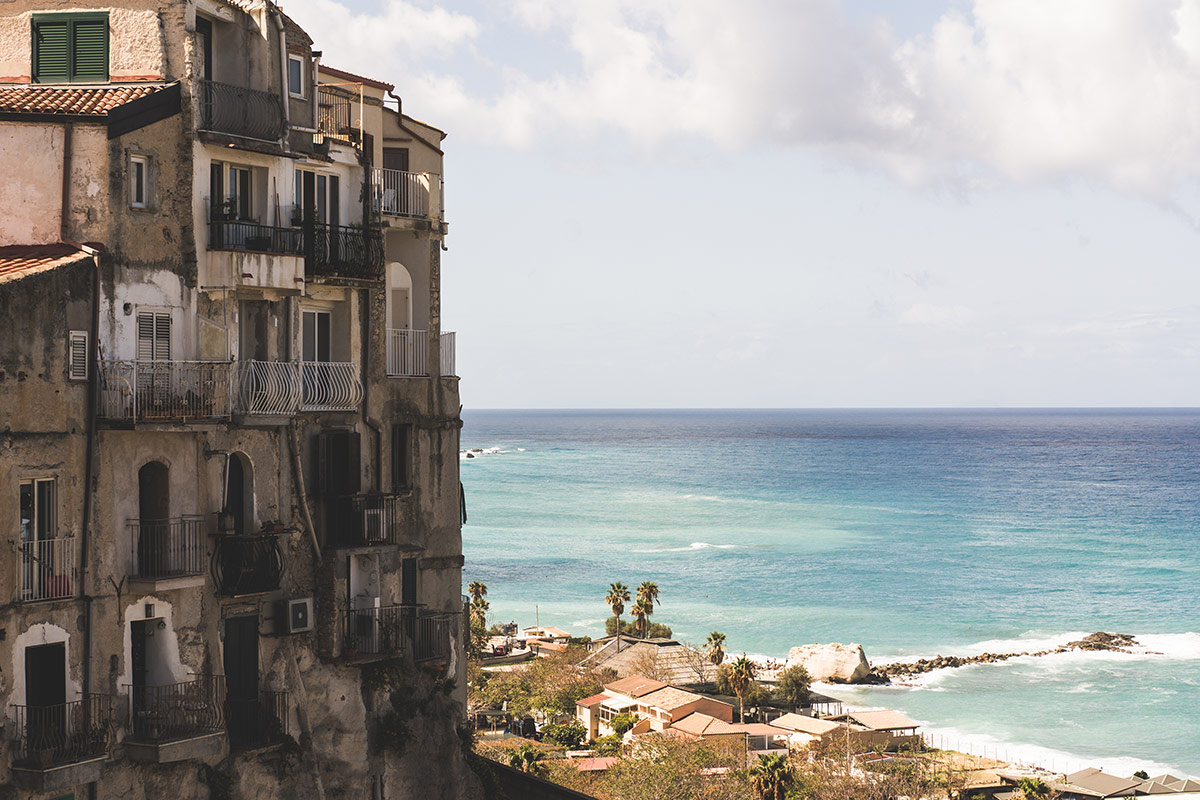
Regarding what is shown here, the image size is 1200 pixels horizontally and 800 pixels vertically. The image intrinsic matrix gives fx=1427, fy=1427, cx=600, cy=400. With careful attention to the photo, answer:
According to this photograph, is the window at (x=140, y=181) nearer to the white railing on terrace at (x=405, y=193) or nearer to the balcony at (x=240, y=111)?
the balcony at (x=240, y=111)

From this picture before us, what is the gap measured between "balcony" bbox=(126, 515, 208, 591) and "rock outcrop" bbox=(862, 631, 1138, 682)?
72.0 meters

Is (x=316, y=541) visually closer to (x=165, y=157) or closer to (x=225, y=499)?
(x=225, y=499)

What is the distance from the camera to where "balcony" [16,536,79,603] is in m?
19.6

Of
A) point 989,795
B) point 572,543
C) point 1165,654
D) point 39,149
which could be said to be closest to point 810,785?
point 989,795

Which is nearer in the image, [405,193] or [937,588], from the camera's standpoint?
[405,193]

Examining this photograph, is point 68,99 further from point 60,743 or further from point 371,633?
point 371,633

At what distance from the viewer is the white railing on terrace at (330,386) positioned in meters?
25.7

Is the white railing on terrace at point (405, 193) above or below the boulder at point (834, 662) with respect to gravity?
above

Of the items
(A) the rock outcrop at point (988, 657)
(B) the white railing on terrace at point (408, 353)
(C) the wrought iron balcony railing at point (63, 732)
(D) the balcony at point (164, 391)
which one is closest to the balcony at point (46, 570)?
(C) the wrought iron balcony railing at point (63, 732)

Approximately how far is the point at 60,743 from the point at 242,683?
13.7ft

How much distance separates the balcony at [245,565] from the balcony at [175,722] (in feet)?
4.97

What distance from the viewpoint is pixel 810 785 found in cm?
5138

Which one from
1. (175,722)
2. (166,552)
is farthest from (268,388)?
(175,722)

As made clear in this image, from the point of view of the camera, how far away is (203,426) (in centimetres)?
2203
